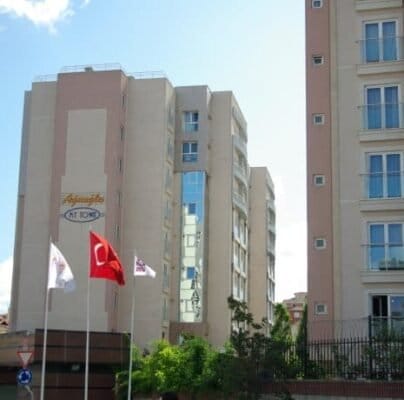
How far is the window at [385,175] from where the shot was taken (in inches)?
1292

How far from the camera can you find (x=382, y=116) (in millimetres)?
33781

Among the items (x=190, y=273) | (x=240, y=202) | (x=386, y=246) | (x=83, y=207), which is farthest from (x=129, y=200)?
(x=386, y=246)

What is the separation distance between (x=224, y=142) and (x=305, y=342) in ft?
137

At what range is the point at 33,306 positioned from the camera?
192ft

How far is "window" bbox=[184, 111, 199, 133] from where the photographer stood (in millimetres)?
65812

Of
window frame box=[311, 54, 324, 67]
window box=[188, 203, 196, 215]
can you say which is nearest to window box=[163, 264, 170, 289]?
window box=[188, 203, 196, 215]

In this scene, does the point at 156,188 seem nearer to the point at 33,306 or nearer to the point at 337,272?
the point at 33,306

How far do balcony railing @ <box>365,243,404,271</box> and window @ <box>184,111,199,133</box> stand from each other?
34.5 m

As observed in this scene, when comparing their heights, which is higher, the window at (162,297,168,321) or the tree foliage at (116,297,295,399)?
the window at (162,297,168,321)

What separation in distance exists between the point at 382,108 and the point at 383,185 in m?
3.16

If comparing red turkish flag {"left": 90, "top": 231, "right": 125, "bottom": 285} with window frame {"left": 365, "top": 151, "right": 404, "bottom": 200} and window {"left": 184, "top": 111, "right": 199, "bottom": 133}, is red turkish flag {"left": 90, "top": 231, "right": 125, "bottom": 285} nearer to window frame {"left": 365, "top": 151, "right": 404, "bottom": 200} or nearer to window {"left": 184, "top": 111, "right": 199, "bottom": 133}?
window frame {"left": 365, "top": 151, "right": 404, "bottom": 200}

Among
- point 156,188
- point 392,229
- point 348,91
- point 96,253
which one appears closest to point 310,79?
point 348,91

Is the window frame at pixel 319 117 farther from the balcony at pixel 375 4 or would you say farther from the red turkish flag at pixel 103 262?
the red turkish flag at pixel 103 262

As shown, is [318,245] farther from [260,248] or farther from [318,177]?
[260,248]
